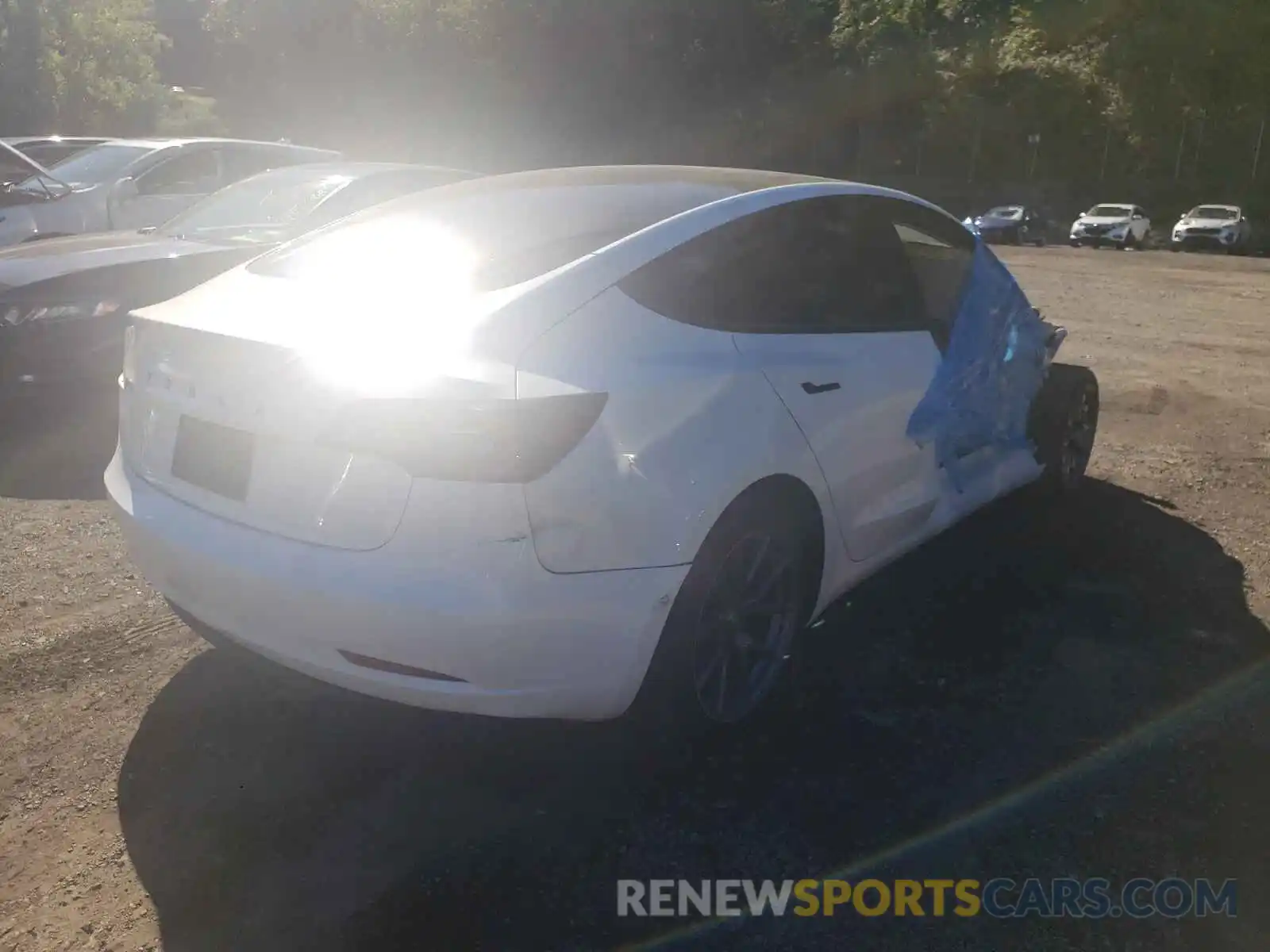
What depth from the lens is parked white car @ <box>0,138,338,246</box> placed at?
31.6 feet

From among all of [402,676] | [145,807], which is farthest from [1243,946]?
[145,807]

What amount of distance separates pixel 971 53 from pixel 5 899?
4931 centimetres

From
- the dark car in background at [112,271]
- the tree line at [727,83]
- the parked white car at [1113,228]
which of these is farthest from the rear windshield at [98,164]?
the tree line at [727,83]

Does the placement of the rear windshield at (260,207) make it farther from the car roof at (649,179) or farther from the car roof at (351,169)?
the car roof at (649,179)

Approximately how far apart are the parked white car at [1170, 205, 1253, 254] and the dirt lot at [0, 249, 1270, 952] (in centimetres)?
3320

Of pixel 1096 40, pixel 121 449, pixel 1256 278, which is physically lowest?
pixel 1256 278

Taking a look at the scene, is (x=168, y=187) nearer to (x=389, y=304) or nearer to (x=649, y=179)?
(x=649, y=179)

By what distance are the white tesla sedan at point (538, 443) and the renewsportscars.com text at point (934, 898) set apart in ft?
1.58

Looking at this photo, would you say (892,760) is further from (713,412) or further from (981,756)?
(713,412)

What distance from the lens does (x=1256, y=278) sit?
21.3 metres

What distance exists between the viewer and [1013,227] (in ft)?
117

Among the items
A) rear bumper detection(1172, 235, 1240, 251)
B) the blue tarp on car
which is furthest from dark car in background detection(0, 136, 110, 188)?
rear bumper detection(1172, 235, 1240, 251)

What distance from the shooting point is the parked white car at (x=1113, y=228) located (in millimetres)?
34594

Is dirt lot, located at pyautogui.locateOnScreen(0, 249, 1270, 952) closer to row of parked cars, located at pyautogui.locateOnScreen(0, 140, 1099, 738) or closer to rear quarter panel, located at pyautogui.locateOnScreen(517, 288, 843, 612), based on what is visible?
row of parked cars, located at pyautogui.locateOnScreen(0, 140, 1099, 738)
